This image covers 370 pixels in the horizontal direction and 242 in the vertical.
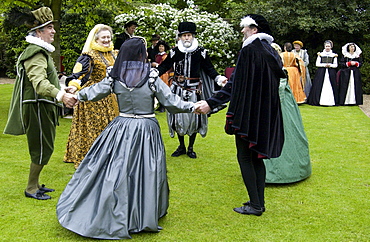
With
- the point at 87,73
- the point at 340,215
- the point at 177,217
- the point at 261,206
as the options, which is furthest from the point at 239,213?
the point at 87,73

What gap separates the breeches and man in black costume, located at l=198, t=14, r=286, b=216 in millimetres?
1731

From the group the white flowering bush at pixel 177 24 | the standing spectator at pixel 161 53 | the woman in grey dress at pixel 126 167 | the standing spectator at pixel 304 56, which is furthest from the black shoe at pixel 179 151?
the white flowering bush at pixel 177 24

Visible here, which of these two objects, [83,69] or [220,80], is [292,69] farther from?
[83,69]

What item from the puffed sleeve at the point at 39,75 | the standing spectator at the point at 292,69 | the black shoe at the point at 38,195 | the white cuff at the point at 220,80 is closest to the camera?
the puffed sleeve at the point at 39,75

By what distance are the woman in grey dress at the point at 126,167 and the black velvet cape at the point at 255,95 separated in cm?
45

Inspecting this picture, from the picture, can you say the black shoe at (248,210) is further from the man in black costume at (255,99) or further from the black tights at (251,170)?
the man in black costume at (255,99)

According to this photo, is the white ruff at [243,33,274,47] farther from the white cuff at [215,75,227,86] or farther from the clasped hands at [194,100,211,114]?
the white cuff at [215,75,227,86]

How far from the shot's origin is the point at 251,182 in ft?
13.2

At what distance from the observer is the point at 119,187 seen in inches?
139

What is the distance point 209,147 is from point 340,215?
3.10 m

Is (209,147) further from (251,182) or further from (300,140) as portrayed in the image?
(251,182)

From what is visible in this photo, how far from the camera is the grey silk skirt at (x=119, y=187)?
3.48 m

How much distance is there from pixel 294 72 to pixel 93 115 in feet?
24.0

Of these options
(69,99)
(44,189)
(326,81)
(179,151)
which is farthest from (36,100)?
(326,81)
